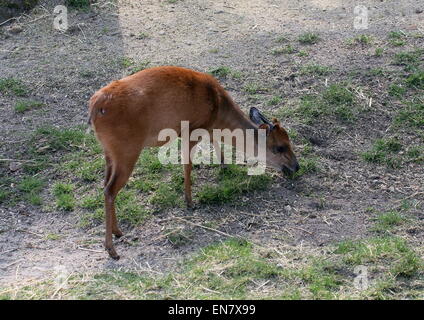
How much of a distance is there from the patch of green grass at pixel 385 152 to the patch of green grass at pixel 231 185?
1141 mm

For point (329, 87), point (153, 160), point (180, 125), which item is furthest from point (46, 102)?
point (329, 87)

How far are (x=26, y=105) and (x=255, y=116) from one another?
2.95m

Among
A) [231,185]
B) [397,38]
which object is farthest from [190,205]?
[397,38]

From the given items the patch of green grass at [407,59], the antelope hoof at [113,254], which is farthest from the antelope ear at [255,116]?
the patch of green grass at [407,59]

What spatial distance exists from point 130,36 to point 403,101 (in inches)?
152

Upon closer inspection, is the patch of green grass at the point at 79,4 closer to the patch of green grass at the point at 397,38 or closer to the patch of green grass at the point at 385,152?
the patch of green grass at the point at 397,38

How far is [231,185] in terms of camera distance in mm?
7645

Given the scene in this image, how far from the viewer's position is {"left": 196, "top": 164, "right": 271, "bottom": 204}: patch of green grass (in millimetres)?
7500

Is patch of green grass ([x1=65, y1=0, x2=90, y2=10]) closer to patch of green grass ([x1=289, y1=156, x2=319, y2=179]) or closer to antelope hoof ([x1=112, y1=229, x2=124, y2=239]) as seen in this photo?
patch of green grass ([x1=289, y1=156, x2=319, y2=179])

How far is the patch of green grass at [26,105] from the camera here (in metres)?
9.02

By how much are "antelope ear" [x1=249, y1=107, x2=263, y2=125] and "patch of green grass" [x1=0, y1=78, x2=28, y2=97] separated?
3.13m

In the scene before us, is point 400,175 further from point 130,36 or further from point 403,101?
point 130,36

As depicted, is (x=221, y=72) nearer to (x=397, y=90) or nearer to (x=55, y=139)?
(x=397, y=90)
